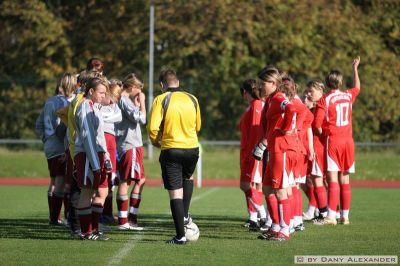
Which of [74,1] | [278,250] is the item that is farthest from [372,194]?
[74,1]

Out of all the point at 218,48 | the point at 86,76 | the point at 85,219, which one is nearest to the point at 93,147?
the point at 85,219

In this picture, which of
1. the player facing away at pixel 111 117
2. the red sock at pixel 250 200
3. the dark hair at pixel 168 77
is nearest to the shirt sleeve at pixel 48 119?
the player facing away at pixel 111 117

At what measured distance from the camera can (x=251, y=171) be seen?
12.4m

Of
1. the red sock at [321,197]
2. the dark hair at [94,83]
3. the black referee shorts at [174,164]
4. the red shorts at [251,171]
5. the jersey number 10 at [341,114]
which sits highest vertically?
the dark hair at [94,83]

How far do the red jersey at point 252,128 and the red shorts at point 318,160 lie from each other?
132cm

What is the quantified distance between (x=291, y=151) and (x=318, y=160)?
2.52 meters

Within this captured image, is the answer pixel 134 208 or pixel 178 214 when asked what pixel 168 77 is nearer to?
pixel 178 214

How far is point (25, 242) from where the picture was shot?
34.8ft

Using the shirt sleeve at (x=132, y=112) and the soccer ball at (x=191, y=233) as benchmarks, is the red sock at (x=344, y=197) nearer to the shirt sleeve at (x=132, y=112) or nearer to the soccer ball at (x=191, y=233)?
the soccer ball at (x=191, y=233)

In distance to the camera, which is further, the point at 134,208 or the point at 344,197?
the point at 344,197

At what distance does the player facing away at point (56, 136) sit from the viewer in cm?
1242

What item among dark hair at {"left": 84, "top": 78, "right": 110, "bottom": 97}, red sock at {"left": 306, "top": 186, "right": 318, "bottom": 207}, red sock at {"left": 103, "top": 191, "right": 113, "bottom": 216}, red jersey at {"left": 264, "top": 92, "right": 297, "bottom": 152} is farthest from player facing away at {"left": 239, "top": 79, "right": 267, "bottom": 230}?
dark hair at {"left": 84, "top": 78, "right": 110, "bottom": 97}

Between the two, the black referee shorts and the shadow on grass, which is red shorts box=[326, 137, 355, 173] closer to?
the shadow on grass

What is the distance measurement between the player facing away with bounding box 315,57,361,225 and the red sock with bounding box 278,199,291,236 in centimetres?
217
